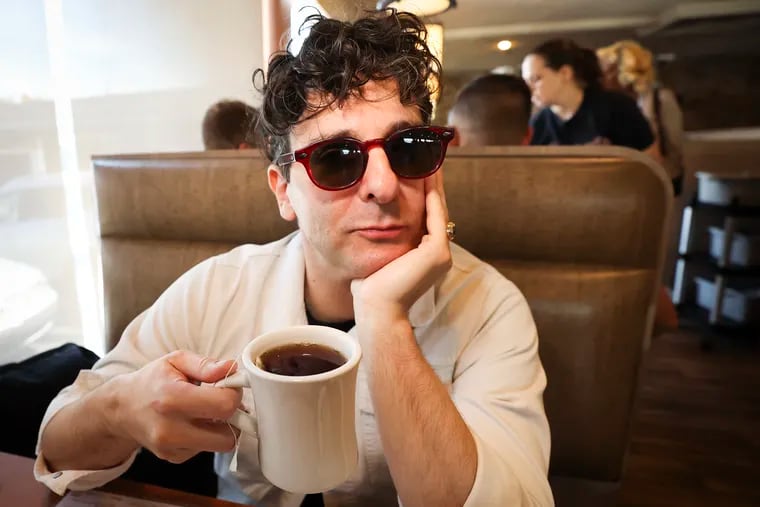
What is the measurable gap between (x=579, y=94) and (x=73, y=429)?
2.39 m

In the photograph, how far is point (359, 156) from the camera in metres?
0.75

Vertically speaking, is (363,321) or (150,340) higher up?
(363,321)

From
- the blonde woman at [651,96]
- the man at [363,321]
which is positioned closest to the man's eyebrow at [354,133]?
the man at [363,321]

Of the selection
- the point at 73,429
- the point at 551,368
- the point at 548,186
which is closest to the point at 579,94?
the point at 548,186

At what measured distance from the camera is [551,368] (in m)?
1.05

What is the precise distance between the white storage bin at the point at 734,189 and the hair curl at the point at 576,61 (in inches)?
48.3

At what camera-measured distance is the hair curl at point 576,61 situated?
7.67 feet

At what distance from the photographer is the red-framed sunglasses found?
2.45ft

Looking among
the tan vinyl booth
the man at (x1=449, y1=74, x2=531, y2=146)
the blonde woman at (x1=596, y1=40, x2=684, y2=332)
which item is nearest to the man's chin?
the tan vinyl booth

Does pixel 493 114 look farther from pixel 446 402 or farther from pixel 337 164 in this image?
pixel 446 402

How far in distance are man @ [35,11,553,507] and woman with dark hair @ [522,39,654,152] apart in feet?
5.17

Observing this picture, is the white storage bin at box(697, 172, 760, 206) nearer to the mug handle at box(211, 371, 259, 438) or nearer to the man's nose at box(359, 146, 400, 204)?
the man's nose at box(359, 146, 400, 204)

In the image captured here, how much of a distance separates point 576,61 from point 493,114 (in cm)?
98

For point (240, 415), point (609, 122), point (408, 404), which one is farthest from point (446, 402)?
point (609, 122)
